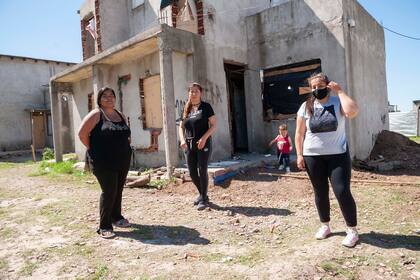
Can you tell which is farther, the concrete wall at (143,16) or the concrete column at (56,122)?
the concrete column at (56,122)

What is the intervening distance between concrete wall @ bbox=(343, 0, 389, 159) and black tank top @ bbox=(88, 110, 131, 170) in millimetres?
6499

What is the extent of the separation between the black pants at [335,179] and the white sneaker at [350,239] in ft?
0.24

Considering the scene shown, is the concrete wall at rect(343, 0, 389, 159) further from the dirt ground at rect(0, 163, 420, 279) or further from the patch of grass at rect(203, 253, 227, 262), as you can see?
the patch of grass at rect(203, 253, 227, 262)

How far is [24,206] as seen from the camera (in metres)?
6.25

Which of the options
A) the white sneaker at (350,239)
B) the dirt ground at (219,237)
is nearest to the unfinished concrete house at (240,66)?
the dirt ground at (219,237)

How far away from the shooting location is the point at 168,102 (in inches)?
294

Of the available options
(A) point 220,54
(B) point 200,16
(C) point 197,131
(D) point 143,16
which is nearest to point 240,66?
(A) point 220,54

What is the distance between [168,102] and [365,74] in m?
6.09

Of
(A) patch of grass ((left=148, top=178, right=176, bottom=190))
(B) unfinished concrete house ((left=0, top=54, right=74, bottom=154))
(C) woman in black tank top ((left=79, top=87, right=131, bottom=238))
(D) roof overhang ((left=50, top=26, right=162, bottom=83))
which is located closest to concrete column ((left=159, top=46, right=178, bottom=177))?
(A) patch of grass ((left=148, top=178, right=176, bottom=190))

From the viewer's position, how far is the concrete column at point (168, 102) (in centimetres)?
742

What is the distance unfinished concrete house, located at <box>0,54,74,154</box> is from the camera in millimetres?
21172

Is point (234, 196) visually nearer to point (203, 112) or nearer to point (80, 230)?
point (203, 112)

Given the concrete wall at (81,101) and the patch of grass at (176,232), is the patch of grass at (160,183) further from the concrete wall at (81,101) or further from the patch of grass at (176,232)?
the concrete wall at (81,101)

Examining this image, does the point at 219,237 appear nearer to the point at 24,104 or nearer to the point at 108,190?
the point at 108,190
